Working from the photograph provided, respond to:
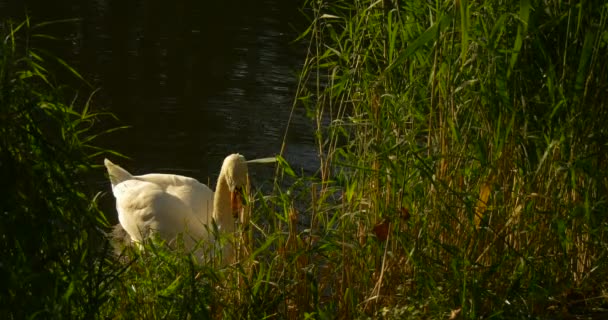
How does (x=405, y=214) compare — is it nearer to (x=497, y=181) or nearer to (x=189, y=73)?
(x=497, y=181)

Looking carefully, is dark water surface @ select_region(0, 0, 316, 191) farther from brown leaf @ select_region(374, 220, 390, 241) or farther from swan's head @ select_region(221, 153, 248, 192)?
brown leaf @ select_region(374, 220, 390, 241)

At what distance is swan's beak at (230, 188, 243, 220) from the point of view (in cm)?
703

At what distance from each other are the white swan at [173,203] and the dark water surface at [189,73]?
105 centimetres

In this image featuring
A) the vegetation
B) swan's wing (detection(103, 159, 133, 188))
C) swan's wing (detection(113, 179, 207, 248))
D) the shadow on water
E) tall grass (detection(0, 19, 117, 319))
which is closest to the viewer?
tall grass (detection(0, 19, 117, 319))

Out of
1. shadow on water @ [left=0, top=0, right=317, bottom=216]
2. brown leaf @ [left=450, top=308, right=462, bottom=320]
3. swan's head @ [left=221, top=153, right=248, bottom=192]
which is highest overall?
brown leaf @ [left=450, top=308, right=462, bottom=320]

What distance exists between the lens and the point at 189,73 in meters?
11.3

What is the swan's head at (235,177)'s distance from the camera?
691cm

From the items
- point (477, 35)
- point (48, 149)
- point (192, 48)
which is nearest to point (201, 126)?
point (192, 48)

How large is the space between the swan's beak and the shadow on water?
175 centimetres

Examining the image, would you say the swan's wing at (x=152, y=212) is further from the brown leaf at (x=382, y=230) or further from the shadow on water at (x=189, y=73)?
the brown leaf at (x=382, y=230)

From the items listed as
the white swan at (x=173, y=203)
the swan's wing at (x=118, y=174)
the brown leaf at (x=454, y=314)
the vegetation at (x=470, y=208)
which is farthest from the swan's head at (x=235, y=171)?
the brown leaf at (x=454, y=314)

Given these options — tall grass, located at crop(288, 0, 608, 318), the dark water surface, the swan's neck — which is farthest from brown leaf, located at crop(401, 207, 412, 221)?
the dark water surface

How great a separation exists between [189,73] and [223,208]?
428 cm

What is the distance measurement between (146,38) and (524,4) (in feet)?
28.7
